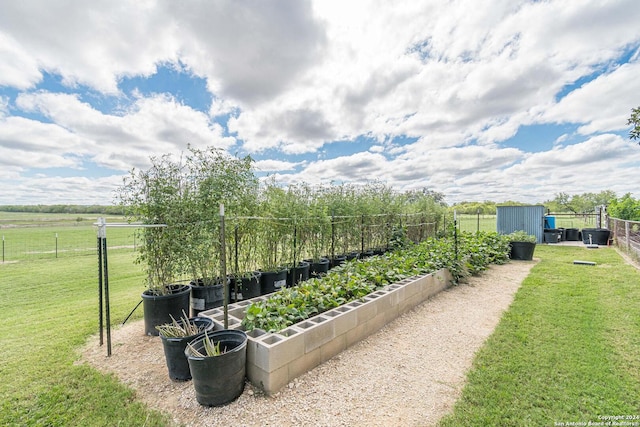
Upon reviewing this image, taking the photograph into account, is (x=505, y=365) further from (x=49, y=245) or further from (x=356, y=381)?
(x=49, y=245)

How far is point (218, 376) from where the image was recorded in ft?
5.74

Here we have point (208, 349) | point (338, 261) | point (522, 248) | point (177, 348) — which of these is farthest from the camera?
point (522, 248)

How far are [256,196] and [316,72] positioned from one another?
3911mm

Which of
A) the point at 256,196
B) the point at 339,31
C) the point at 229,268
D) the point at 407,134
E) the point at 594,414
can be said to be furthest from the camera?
the point at 407,134

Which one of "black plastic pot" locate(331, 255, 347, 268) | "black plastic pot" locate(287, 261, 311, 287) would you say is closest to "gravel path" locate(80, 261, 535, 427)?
"black plastic pot" locate(287, 261, 311, 287)

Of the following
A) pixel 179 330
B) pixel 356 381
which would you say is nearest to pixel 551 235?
pixel 356 381

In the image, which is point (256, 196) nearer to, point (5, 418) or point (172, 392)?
point (172, 392)

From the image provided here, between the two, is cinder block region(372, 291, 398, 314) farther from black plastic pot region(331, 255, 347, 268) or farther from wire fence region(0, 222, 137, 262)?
wire fence region(0, 222, 137, 262)

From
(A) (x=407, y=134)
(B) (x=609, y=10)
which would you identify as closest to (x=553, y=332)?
(B) (x=609, y=10)

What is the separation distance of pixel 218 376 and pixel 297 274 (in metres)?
2.60

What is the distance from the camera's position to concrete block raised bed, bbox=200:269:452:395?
1.92 metres

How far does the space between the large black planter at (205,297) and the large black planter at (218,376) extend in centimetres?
132

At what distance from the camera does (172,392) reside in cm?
195

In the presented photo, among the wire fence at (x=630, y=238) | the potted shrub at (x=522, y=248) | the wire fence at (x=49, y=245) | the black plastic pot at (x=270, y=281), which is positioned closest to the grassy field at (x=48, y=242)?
the wire fence at (x=49, y=245)
